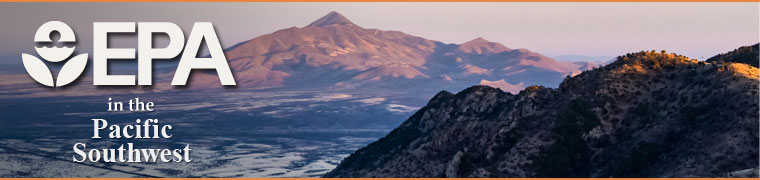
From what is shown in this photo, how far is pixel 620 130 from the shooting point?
177ft

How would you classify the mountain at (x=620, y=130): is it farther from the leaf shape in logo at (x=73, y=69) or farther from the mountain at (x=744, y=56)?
the leaf shape in logo at (x=73, y=69)

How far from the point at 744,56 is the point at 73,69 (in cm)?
4015

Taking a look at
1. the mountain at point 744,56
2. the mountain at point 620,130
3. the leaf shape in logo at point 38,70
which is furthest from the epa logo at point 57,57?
the mountain at point 744,56

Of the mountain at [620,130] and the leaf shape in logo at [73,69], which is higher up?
the leaf shape in logo at [73,69]

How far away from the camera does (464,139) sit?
201ft

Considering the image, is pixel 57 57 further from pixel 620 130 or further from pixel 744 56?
pixel 744 56

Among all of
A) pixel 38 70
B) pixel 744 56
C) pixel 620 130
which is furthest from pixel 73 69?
pixel 744 56

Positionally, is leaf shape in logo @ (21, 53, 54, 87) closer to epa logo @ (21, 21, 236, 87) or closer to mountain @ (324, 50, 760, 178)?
epa logo @ (21, 21, 236, 87)

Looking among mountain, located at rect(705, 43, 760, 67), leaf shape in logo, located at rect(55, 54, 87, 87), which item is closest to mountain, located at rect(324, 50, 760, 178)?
mountain, located at rect(705, 43, 760, 67)

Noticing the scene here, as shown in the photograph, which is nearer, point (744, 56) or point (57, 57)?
point (57, 57)

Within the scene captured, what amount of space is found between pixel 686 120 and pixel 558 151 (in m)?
6.16

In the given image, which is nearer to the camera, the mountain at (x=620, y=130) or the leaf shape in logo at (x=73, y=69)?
the mountain at (x=620, y=130)

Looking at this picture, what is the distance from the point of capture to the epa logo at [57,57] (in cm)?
4953

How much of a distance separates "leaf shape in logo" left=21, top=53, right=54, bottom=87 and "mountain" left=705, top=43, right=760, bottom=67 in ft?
132
